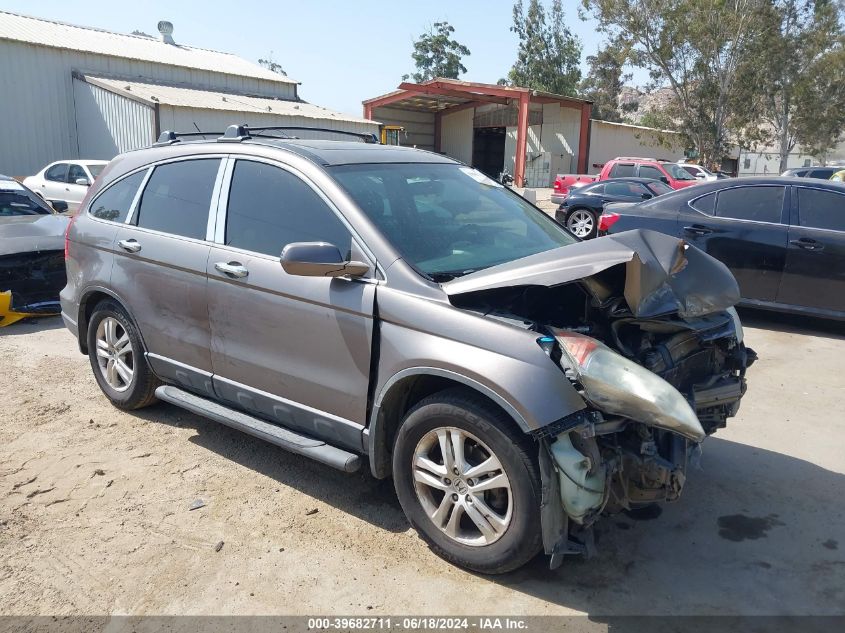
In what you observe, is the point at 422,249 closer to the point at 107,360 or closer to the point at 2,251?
the point at 107,360

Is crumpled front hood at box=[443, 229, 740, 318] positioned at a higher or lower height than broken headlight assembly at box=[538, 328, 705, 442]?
higher

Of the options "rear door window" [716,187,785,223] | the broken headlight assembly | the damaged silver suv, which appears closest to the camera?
the broken headlight assembly

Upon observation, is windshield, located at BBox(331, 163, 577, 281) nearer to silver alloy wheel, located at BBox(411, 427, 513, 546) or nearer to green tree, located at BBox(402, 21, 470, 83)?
silver alloy wheel, located at BBox(411, 427, 513, 546)

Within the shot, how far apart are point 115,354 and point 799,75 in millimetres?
42327

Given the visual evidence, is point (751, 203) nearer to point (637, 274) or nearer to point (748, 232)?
point (748, 232)

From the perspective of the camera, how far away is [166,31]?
3456 cm

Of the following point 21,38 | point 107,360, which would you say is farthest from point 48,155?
point 107,360

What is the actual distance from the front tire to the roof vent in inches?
1434

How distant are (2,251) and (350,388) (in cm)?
569

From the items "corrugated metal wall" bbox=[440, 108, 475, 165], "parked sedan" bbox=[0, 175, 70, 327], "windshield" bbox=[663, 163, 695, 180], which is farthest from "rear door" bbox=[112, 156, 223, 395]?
"corrugated metal wall" bbox=[440, 108, 475, 165]

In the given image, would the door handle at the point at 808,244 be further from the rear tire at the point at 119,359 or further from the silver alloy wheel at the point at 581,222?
the silver alloy wheel at the point at 581,222

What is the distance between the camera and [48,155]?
977 inches

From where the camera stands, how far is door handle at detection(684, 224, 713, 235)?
25.0ft

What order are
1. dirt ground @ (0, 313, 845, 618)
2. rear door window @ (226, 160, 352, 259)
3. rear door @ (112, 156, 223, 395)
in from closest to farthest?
dirt ground @ (0, 313, 845, 618), rear door window @ (226, 160, 352, 259), rear door @ (112, 156, 223, 395)
